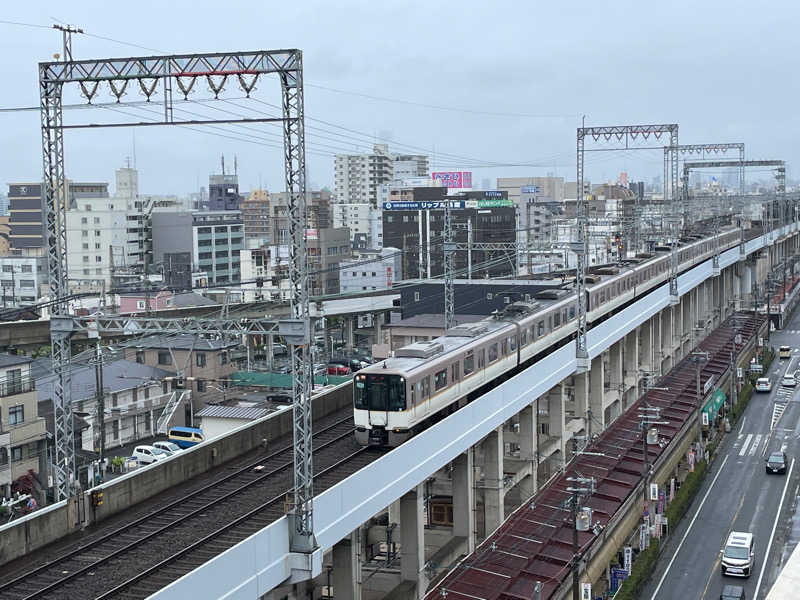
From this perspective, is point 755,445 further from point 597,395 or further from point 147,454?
point 147,454

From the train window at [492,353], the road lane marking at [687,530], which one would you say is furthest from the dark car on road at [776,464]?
the train window at [492,353]

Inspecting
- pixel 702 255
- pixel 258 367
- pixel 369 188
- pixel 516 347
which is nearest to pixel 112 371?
pixel 258 367

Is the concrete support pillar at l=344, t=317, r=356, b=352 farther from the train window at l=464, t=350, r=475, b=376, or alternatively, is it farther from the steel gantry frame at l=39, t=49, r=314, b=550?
the steel gantry frame at l=39, t=49, r=314, b=550

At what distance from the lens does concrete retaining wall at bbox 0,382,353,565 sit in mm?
12047

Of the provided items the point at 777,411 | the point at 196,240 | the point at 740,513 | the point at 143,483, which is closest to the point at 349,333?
the point at 196,240

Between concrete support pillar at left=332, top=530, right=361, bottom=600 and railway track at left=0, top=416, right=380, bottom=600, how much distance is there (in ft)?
3.18

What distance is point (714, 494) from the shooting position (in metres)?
25.5

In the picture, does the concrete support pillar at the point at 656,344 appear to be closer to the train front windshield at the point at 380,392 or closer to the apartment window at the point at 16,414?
the train front windshield at the point at 380,392

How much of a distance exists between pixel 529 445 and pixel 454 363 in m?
4.67

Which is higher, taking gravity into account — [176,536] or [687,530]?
[176,536]

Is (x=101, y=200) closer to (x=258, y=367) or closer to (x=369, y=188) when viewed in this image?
(x=258, y=367)

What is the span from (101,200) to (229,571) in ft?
186

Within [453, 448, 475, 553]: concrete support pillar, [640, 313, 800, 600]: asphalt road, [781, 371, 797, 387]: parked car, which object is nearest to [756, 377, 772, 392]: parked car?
[781, 371, 797, 387]: parked car

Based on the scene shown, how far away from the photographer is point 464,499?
18.1 meters
